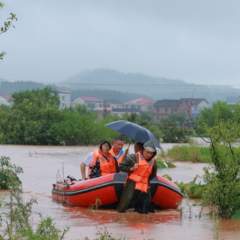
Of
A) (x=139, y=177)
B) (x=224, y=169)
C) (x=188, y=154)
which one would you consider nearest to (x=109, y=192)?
(x=139, y=177)

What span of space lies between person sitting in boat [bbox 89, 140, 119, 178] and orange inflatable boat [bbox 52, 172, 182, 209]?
0.42 metres

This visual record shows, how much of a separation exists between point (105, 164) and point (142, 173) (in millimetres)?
1401

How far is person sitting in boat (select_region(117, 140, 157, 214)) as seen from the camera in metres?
9.61

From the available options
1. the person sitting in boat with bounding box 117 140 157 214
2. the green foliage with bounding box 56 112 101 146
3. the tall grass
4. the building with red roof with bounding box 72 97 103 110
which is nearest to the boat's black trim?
the person sitting in boat with bounding box 117 140 157 214

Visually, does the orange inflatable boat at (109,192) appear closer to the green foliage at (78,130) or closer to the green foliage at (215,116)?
the green foliage at (215,116)

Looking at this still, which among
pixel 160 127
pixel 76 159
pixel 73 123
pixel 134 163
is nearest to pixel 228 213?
pixel 134 163

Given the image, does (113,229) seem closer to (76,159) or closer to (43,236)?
(43,236)

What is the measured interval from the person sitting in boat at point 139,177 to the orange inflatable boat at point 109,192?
308 mm

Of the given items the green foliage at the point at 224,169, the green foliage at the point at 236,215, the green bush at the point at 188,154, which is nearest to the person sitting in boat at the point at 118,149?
the green foliage at the point at 224,169

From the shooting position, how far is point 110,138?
3456 cm

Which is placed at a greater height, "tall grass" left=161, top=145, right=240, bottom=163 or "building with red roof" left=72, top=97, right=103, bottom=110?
"building with red roof" left=72, top=97, right=103, bottom=110

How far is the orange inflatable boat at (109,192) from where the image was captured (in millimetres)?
10273

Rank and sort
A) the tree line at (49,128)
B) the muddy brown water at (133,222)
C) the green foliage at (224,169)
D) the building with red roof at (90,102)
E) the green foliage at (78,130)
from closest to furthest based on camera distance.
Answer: the muddy brown water at (133,222), the green foliage at (224,169), the green foliage at (78,130), the tree line at (49,128), the building with red roof at (90,102)

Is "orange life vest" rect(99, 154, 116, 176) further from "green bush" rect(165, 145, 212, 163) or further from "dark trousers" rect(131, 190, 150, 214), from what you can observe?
"green bush" rect(165, 145, 212, 163)
